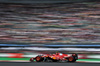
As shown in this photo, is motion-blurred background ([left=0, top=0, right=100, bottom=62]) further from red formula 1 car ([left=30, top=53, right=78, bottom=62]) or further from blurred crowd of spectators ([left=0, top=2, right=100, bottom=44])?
red formula 1 car ([left=30, top=53, right=78, bottom=62])

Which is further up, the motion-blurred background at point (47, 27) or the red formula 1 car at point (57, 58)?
the motion-blurred background at point (47, 27)

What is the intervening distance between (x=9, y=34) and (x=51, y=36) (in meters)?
1.29

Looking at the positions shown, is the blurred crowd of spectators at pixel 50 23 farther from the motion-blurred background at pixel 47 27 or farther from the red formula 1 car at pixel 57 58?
the red formula 1 car at pixel 57 58

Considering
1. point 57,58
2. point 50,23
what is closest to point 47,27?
point 50,23

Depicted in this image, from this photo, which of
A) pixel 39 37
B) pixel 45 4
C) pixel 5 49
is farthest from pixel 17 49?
pixel 45 4

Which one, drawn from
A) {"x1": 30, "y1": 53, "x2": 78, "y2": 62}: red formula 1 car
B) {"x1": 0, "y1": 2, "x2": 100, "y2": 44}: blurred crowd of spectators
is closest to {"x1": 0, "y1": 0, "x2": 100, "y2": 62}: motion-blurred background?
{"x1": 0, "y1": 2, "x2": 100, "y2": 44}: blurred crowd of spectators

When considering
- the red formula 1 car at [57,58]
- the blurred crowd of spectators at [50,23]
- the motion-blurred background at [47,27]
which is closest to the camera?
the red formula 1 car at [57,58]

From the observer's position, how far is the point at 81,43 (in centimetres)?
612

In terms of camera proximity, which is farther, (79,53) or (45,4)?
(45,4)

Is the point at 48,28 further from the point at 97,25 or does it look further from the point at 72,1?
the point at 97,25

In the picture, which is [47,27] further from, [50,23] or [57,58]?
[57,58]

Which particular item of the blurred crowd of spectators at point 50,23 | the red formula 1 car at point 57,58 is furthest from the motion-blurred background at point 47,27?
the red formula 1 car at point 57,58

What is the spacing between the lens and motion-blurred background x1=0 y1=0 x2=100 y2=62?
606cm

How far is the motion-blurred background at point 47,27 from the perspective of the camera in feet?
19.9
